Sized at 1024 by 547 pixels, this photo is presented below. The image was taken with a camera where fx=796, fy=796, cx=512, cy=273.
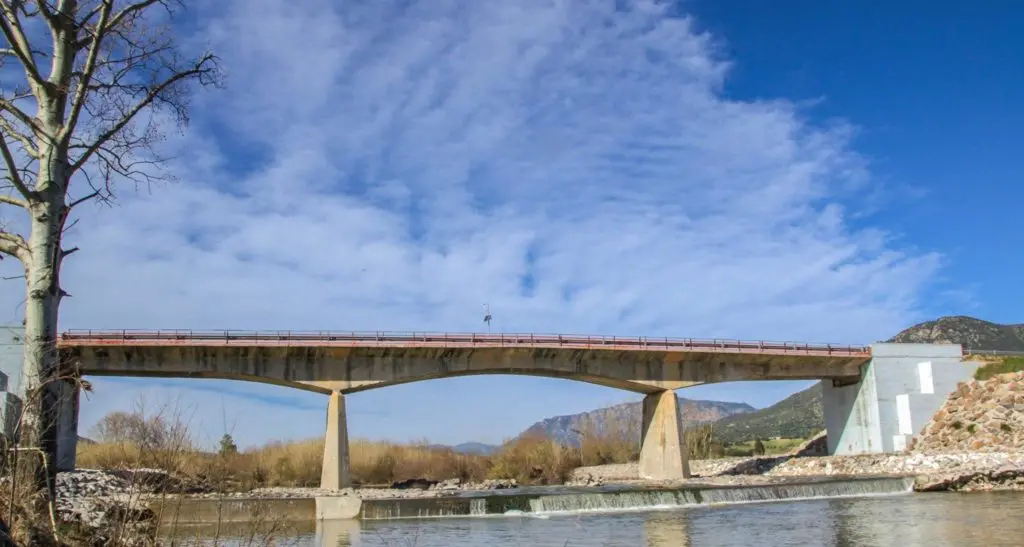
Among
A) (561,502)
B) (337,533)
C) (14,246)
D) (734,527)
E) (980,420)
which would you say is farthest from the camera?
(980,420)

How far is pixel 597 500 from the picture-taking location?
94.2ft

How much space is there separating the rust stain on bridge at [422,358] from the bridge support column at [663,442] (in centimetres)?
111

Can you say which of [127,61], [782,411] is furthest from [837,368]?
[782,411]

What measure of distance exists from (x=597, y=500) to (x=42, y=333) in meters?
24.6

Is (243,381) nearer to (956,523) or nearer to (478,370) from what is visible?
(478,370)

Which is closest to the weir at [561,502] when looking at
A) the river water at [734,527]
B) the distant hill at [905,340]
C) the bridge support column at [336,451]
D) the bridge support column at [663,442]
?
the river water at [734,527]

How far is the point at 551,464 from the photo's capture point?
5753 cm

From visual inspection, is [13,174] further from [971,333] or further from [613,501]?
[971,333]

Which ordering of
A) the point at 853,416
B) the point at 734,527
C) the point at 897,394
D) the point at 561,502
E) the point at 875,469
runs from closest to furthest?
the point at 734,527 → the point at 561,502 → the point at 875,469 → the point at 897,394 → the point at 853,416

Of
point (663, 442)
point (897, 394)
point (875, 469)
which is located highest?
point (897, 394)

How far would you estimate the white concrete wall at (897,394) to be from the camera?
2012 inches

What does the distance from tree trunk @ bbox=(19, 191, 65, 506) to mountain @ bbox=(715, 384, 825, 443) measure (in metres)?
137

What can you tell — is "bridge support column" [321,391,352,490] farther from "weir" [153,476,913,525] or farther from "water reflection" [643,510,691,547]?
"water reflection" [643,510,691,547]

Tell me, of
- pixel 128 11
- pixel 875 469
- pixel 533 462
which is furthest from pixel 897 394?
pixel 128 11
